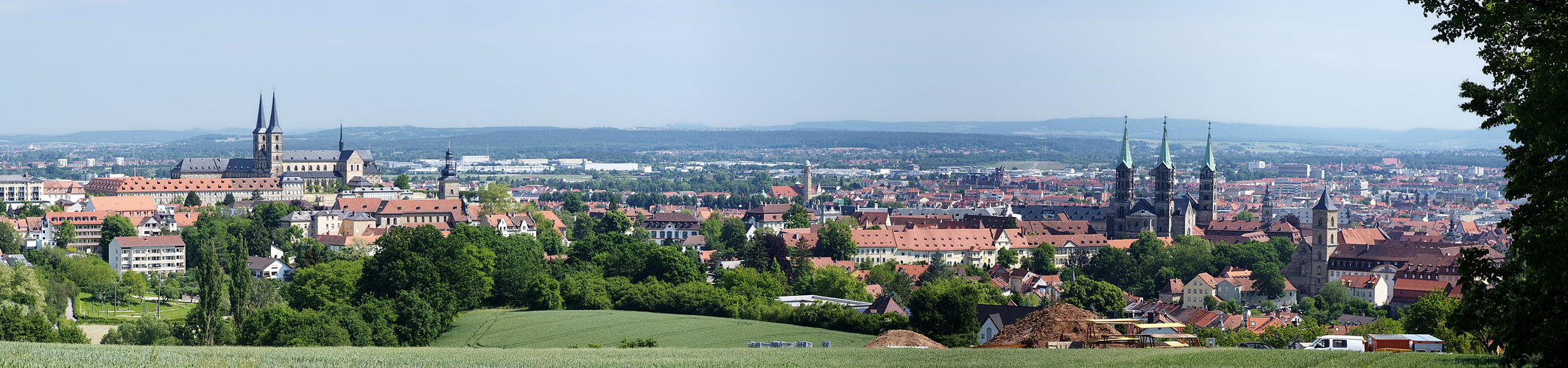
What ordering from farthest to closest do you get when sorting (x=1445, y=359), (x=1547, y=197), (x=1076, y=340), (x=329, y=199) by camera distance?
1. (x=329, y=199)
2. (x=1076, y=340)
3. (x=1445, y=359)
4. (x=1547, y=197)

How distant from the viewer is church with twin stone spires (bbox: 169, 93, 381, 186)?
13688 centimetres

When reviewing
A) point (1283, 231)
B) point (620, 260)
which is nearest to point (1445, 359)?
point (620, 260)

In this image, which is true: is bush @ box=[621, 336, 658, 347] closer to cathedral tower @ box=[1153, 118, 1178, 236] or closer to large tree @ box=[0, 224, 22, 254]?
large tree @ box=[0, 224, 22, 254]

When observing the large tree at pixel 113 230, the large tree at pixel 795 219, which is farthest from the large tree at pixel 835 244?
the large tree at pixel 113 230

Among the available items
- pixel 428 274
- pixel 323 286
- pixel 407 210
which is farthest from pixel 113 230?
pixel 428 274

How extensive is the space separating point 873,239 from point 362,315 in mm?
53503

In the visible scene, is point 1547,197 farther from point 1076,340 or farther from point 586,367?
point 1076,340

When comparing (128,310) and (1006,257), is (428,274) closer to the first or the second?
(128,310)

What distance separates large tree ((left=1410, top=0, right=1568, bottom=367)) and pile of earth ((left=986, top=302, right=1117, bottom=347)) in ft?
48.4

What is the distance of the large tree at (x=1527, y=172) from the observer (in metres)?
12.6

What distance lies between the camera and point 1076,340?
2898cm

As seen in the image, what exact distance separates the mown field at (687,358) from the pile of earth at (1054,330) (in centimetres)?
451

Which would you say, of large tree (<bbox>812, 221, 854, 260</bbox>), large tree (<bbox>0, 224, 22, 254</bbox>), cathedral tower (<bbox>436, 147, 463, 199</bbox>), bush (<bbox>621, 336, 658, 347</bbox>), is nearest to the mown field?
bush (<bbox>621, 336, 658, 347</bbox>)

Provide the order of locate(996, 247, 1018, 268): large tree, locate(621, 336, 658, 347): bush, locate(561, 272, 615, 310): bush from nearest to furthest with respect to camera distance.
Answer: locate(621, 336, 658, 347): bush → locate(561, 272, 615, 310): bush → locate(996, 247, 1018, 268): large tree
